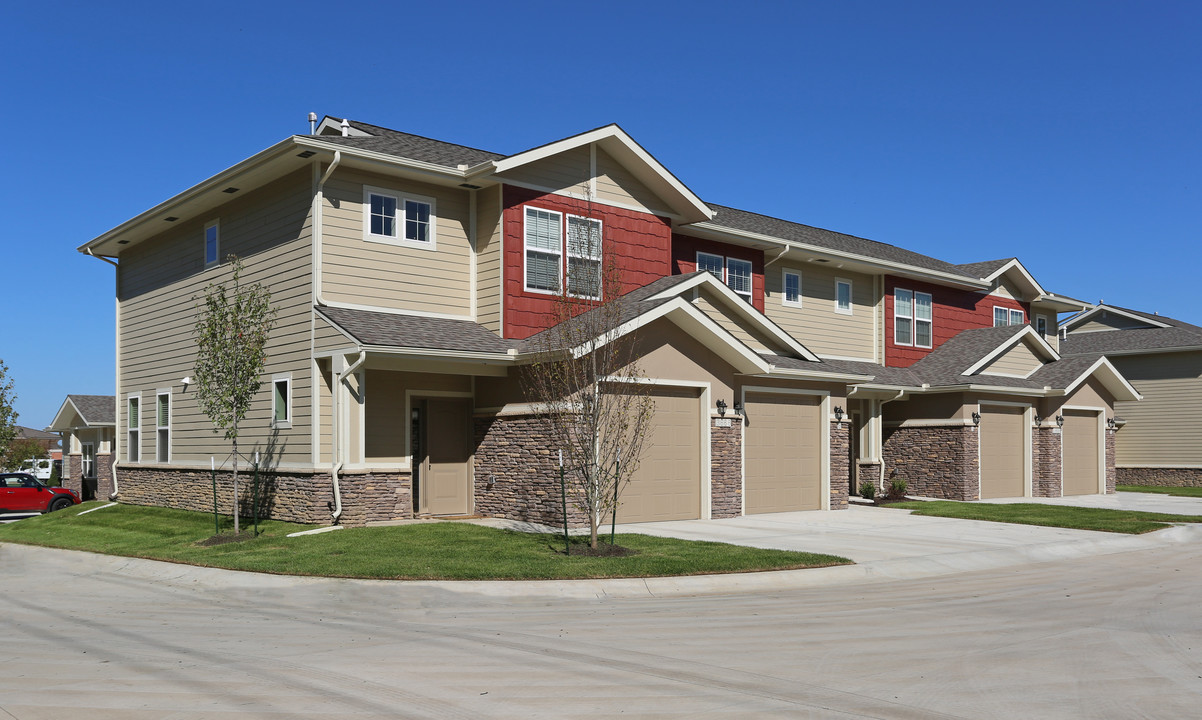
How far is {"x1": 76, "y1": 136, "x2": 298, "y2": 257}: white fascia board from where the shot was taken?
1795 centimetres

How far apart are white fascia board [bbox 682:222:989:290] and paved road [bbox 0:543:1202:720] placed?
1258 cm

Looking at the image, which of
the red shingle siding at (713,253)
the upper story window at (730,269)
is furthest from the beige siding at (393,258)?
the upper story window at (730,269)

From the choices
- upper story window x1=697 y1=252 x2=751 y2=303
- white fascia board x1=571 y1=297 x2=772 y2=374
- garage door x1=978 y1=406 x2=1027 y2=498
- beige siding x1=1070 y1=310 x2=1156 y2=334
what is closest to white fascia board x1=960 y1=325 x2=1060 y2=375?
garage door x1=978 y1=406 x2=1027 y2=498

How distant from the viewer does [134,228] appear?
23922 millimetres

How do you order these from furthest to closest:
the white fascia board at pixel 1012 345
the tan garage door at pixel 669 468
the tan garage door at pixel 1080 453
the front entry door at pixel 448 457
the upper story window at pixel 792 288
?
the tan garage door at pixel 1080 453, the white fascia board at pixel 1012 345, the upper story window at pixel 792 288, the front entry door at pixel 448 457, the tan garage door at pixel 669 468

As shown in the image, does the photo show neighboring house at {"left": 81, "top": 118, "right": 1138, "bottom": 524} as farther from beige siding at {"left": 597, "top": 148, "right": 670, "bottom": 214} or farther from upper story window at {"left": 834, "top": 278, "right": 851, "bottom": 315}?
upper story window at {"left": 834, "top": 278, "right": 851, "bottom": 315}

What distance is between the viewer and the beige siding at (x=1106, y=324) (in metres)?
42.1

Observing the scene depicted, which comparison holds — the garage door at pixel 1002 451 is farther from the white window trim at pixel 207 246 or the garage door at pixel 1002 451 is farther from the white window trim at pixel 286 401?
the white window trim at pixel 207 246

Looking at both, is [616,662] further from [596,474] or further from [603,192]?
[603,192]

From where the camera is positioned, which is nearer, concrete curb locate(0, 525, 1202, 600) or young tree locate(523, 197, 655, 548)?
concrete curb locate(0, 525, 1202, 600)

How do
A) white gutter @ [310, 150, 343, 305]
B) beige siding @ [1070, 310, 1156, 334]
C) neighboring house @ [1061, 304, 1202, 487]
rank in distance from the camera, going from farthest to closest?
beige siding @ [1070, 310, 1156, 334] → neighboring house @ [1061, 304, 1202, 487] → white gutter @ [310, 150, 343, 305]

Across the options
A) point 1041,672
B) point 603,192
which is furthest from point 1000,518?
point 1041,672

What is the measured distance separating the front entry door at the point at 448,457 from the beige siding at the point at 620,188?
218 inches

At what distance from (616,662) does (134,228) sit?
20407mm
